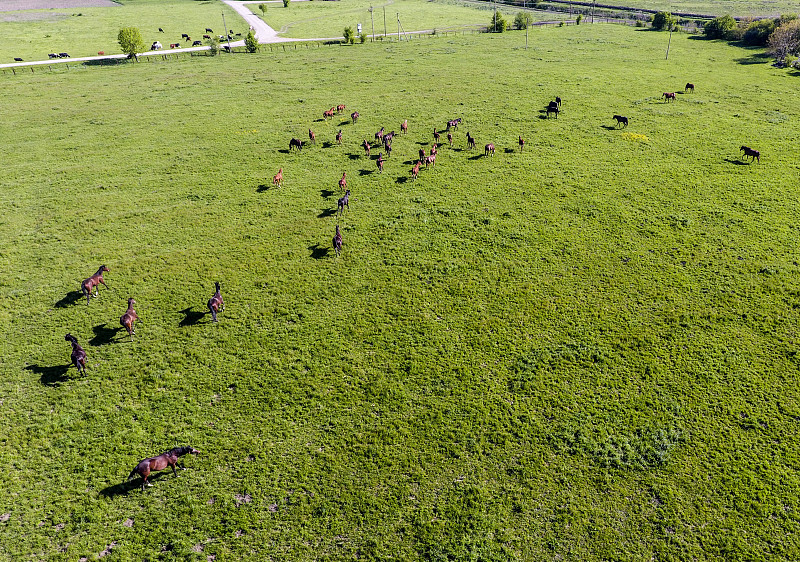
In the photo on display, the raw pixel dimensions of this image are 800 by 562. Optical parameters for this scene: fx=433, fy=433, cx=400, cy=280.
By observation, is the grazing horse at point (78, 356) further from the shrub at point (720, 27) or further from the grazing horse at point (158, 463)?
the shrub at point (720, 27)

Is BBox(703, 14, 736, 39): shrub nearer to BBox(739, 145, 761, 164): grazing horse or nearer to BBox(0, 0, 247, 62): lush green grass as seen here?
BBox(739, 145, 761, 164): grazing horse

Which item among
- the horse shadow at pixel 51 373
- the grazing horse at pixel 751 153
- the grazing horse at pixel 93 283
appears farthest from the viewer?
the grazing horse at pixel 751 153

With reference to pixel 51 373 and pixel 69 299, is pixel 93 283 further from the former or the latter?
pixel 51 373

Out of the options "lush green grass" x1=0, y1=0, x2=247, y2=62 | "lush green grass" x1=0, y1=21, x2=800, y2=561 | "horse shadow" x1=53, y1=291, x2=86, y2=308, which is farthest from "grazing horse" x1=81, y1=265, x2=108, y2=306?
"lush green grass" x1=0, y1=0, x2=247, y2=62

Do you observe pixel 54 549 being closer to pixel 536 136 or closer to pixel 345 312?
pixel 345 312

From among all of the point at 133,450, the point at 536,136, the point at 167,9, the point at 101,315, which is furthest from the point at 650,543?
the point at 167,9

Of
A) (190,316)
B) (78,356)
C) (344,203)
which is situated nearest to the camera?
(78,356)

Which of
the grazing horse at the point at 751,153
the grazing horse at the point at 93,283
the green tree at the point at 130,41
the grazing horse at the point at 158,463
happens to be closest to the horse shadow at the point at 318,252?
the grazing horse at the point at 93,283

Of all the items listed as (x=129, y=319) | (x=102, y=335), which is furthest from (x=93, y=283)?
(x=129, y=319)
